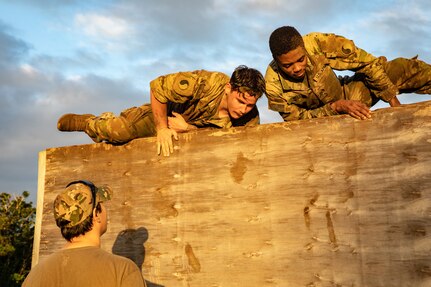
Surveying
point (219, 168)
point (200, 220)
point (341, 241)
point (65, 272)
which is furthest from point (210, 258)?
point (65, 272)

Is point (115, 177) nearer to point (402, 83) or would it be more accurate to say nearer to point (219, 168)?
point (219, 168)

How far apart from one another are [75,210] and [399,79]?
3.84m

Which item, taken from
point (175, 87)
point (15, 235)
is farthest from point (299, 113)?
point (15, 235)

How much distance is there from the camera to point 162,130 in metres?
6.03

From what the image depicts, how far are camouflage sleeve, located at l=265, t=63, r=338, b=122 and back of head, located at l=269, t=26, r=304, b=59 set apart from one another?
32cm

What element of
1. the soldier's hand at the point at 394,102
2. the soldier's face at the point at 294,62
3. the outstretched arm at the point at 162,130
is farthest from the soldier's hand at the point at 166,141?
the soldier's hand at the point at 394,102

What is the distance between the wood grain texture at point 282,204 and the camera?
481 centimetres

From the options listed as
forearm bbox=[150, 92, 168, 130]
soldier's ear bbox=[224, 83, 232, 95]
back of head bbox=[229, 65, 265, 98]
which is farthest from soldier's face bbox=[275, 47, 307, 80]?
forearm bbox=[150, 92, 168, 130]

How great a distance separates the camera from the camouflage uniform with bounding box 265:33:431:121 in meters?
5.84

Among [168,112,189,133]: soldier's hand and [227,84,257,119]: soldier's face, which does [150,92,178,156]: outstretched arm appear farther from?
[227,84,257,119]: soldier's face

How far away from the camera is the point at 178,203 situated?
582cm

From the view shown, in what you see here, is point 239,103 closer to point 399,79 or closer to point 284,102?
point 284,102

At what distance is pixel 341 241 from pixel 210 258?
1.19m

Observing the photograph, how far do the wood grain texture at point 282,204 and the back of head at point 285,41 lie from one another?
68 cm
